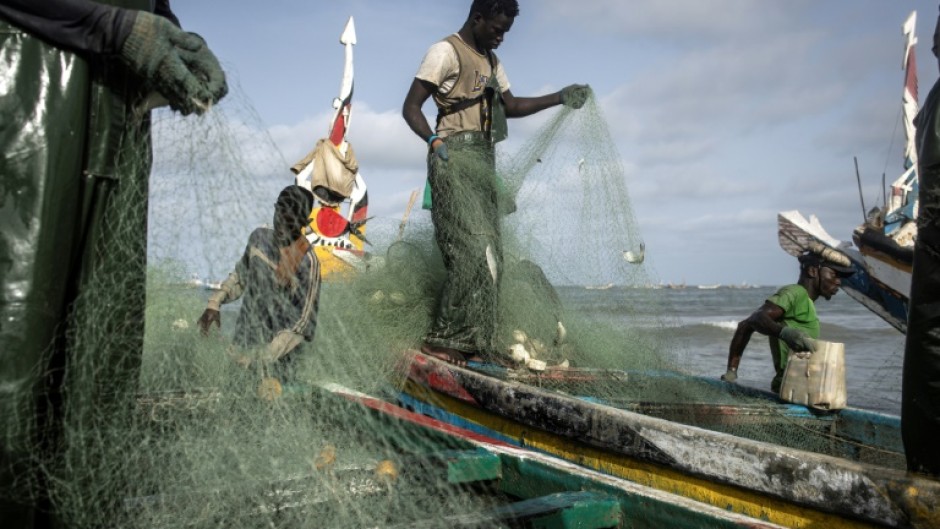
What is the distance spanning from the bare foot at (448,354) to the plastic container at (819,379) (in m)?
2.05

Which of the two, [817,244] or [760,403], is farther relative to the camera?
[817,244]

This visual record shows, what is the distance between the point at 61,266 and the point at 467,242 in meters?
3.27

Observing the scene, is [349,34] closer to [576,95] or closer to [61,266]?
[576,95]

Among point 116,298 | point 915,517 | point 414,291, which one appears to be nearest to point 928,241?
point 915,517

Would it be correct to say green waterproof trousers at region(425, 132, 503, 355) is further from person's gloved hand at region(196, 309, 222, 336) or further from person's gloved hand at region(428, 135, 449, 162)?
person's gloved hand at region(196, 309, 222, 336)

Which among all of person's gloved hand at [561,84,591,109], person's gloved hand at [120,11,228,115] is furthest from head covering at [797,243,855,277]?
person's gloved hand at [120,11,228,115]

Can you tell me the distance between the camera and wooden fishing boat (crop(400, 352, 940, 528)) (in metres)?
2.56

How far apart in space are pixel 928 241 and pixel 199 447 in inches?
91.3

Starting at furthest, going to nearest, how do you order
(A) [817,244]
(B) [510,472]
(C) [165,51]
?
1. (A) [817,244]
2. (B) [510,472]
3. (C) [165,51]

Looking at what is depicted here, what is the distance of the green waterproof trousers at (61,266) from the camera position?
1.67 metres

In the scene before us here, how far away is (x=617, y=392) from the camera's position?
4.79 meters

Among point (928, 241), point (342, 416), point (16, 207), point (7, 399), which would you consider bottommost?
point (342, 416)

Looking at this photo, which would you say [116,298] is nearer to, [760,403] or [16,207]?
[16,207]

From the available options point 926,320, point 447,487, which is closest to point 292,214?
point 447,487
